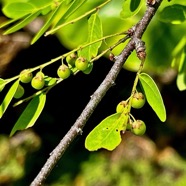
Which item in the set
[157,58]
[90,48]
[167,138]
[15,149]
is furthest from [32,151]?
[90,48]

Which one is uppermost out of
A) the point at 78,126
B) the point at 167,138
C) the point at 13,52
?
the point at 78,126

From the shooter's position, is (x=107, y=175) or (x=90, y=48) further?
(x=107, y=175)

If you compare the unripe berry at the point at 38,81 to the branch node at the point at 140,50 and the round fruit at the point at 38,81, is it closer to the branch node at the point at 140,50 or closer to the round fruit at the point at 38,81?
the round fruit at the point at 38,81

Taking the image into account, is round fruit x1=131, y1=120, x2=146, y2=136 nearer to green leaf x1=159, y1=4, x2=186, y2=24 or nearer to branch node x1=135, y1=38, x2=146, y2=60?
branch node x1=135, y1=38, x2=146, y2=60

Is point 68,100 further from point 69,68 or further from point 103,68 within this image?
point 69,68

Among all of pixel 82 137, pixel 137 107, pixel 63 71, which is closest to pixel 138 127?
pixel 137 107

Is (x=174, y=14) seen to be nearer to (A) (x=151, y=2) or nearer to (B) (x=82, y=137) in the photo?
(A) (x=151, y=2)
